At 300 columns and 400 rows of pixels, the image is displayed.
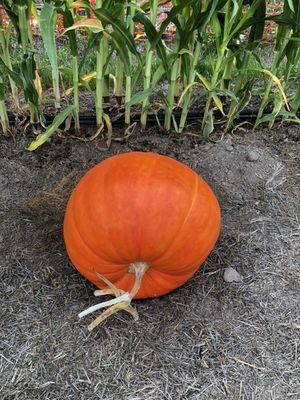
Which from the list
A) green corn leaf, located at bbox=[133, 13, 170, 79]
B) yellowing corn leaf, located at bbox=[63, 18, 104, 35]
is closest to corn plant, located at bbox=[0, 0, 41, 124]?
yellowing corn leaf, located at bbox=[63, 18, 104, 35]

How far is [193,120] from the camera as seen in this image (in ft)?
7.50

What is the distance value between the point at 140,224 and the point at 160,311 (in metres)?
0.34

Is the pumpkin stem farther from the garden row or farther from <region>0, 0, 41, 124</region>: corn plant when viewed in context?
<region>0, 0, 41, 124</region>: corn plant

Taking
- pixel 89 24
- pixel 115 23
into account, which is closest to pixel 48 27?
pixel 89 24

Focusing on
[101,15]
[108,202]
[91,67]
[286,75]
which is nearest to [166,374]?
[108,202]

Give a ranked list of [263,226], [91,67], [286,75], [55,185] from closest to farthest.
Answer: [263,226] < [55,185] < [286,75] < [91,67]

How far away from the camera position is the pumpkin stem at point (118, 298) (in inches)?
49.7

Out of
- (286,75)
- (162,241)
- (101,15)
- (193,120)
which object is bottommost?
(193,120)

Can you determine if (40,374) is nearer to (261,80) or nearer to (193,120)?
(193,120)

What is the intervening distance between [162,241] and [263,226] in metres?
0.62

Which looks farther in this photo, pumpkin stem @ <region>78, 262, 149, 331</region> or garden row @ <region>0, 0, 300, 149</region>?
garden row @ <region>0, 0, 300, 149</region>

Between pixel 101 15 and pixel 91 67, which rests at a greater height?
pixel 101 15

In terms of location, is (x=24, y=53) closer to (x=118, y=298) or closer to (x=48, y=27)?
(x=48, y=27)

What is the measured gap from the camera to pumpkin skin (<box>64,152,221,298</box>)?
4.21ft
